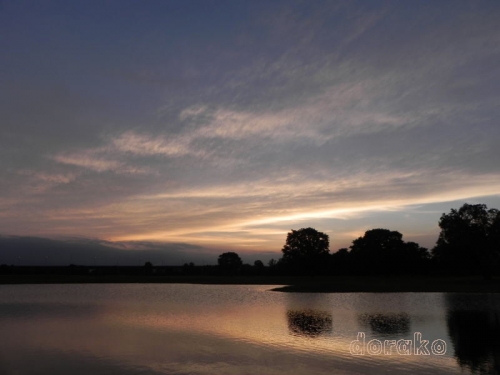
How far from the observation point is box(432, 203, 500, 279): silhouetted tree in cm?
6900

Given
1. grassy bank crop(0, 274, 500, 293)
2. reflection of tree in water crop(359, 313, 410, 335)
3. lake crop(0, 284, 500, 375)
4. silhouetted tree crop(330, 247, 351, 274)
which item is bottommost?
lake crop(0, 284, 500, 375)

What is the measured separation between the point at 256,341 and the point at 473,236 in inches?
2378

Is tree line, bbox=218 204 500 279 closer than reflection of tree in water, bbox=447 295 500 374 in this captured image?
No

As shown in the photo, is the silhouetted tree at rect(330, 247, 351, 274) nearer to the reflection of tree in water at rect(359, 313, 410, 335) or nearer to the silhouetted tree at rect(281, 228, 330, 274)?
the silhouetted tree at rect(281, 228, 330, 274)

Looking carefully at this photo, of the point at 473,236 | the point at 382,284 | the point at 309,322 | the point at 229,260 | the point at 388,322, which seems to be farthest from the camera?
the point at 229,260

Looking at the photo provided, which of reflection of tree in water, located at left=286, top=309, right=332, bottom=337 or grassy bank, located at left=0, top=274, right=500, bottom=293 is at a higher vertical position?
grassy bank, located at left=0, top=274, right=500, bottom=293

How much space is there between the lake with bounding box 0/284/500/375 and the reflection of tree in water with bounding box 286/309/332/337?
0.23 feet

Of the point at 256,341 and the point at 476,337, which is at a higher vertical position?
the point at 476,337

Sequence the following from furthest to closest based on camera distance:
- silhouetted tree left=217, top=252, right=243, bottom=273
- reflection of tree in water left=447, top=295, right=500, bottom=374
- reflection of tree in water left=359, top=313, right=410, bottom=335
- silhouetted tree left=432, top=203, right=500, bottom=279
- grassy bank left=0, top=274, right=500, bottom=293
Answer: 1. silhouetted tree left=217, top=252, right=243, bottom=273
2. silhouetted tree left=432, top=203, right=500, bottom=279
3. grassy bank left=0, top=274, right=500, bottom=293
4. reflection of tree in water left=359, top=313, right=410, bottom=335
5. reflection of tree in water left=447, top=295, right=500, bottom=374

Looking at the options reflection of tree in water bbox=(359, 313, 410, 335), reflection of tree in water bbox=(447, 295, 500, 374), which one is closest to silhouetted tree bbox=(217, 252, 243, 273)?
reflection of tree in water bbox=(447, 295, 500, 374)

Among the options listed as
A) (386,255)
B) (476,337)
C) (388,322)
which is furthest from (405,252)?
(476,337)

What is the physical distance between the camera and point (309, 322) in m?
29.2

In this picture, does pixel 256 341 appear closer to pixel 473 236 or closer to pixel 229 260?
pixel 473 236

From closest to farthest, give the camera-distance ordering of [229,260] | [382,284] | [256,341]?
[256,341]
[382,284]
[229,260]
